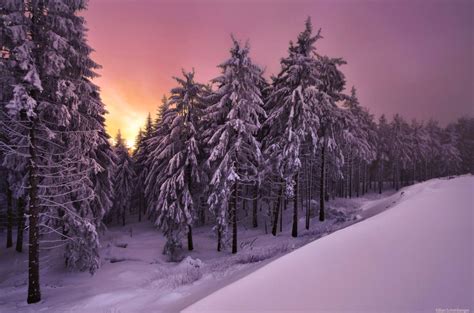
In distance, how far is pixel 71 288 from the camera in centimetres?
1157

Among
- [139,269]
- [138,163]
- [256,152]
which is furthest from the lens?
[138,163]

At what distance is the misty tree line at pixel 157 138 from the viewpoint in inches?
408

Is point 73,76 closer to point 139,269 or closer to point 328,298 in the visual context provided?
point 139,269

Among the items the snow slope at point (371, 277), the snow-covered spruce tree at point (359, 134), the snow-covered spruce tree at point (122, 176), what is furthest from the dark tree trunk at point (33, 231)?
the snow-covered spruce tree at point (122, 176)

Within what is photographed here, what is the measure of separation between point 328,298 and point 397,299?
94 centimetres

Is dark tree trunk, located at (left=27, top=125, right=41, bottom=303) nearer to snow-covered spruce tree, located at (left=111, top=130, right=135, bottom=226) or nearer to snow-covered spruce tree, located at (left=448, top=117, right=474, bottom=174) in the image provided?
snow-covered spruce tree, located at (left=111, top=130, right=135, bottom=226)

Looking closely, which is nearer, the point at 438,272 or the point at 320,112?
the point at 438,272

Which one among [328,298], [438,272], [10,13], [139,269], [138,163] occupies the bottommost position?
[139,269]

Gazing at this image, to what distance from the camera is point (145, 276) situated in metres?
13.3

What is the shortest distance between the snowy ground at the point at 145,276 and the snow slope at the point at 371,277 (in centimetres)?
14

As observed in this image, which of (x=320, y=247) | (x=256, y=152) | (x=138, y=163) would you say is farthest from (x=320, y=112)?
(x=138, y=163)

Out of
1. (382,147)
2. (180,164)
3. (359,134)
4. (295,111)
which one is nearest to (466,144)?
(382,147)

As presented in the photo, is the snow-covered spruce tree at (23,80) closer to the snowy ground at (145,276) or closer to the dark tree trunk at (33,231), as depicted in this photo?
the dark tree trunk at (33,231)

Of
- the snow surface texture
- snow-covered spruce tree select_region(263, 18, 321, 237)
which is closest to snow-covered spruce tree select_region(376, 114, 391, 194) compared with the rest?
the snow surface texture
